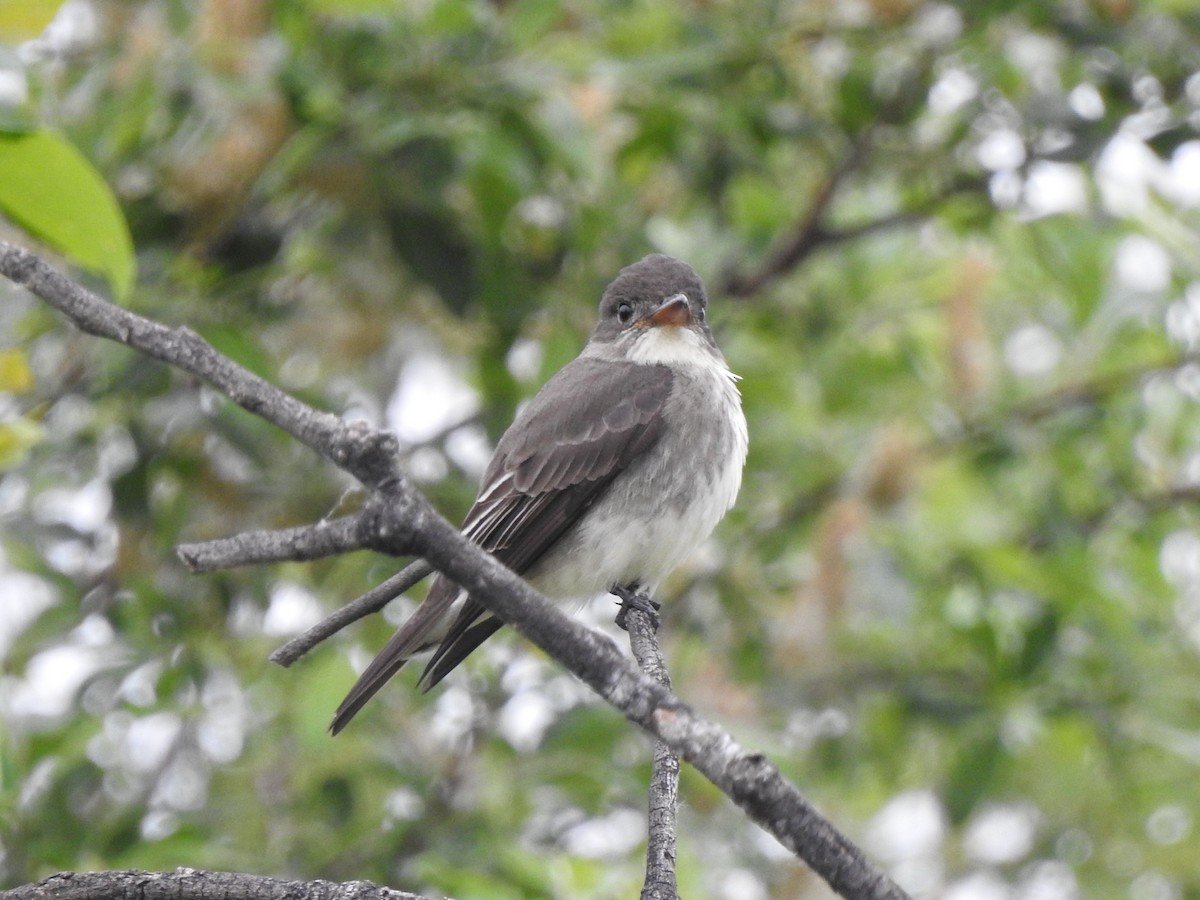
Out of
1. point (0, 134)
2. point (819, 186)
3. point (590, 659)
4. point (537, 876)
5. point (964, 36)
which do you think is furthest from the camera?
point (819, 186)

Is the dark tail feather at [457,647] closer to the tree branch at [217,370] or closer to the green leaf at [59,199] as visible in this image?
the green leaf at [59,199]

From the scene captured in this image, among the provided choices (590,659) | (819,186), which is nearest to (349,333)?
(819,186)

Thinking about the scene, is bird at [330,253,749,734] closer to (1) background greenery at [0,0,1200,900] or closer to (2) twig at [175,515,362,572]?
(1) background greenery at [0,0,1200,900]

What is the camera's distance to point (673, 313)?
390 centimetres

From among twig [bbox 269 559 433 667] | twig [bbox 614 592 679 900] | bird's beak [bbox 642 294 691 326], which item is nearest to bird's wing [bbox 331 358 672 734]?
bird's beak [bbox 642 294 691 326]

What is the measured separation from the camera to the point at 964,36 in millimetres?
4445

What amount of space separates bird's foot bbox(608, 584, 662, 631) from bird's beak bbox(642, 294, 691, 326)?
2.38 ft

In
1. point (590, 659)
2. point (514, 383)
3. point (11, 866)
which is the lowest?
point (590, 659)

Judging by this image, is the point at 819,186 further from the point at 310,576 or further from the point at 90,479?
the point at 90,479

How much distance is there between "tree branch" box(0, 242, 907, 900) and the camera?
1541mm

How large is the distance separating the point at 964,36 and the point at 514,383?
1728mm

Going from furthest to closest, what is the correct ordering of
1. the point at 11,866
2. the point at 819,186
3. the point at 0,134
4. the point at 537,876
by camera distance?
1. the point at 819,186
2. the point at 11,866
3. the point at 537,876
4. the point at 0,134

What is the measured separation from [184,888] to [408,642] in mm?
1477

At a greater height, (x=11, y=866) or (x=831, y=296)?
(x=831, y=296)
